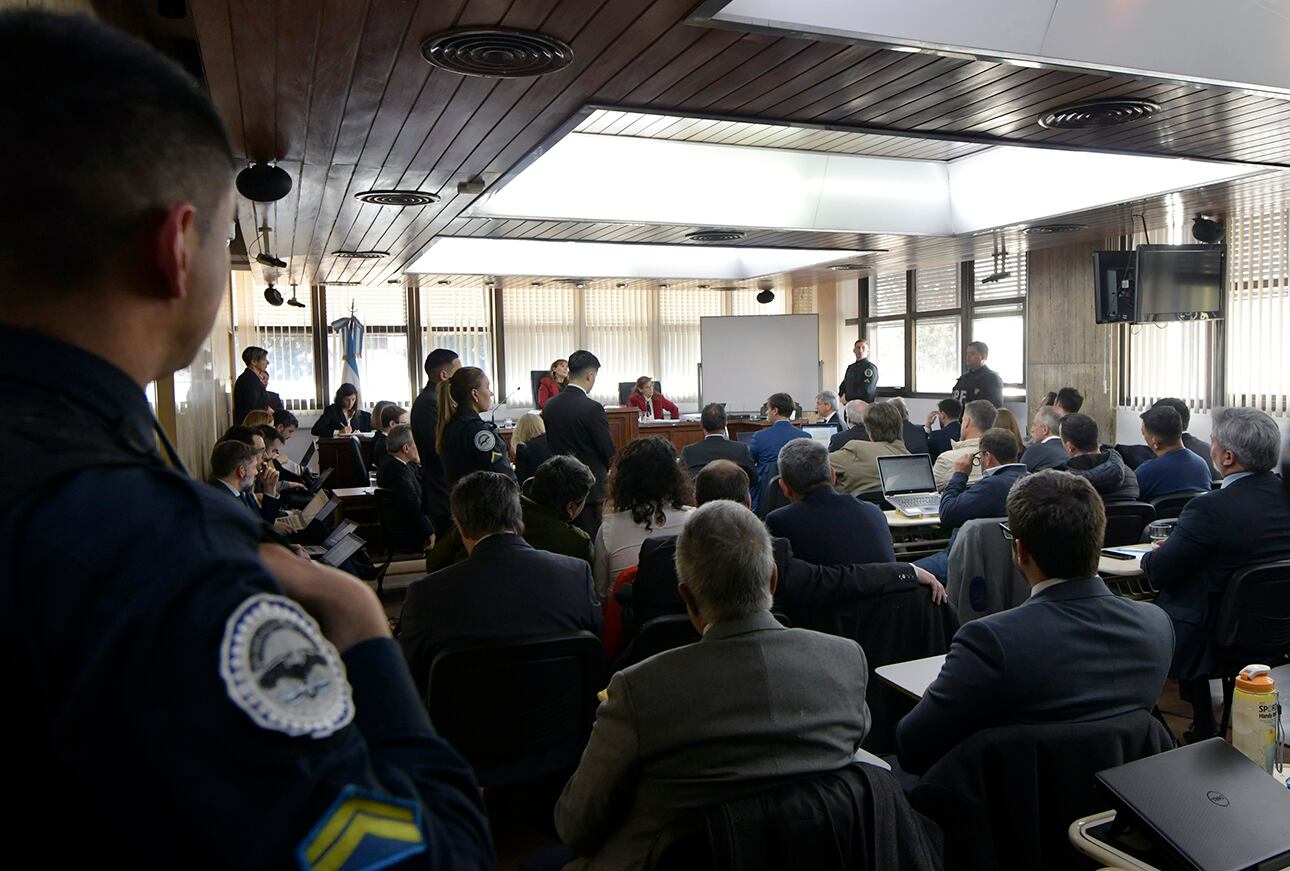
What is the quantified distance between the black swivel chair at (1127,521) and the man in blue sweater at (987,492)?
1.49ft

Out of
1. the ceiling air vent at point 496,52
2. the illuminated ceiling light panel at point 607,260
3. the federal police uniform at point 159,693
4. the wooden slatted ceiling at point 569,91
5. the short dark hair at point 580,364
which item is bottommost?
the federal police uniform at point 159,693

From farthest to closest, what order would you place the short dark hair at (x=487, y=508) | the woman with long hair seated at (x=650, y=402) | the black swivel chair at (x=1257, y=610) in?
the woman with long hair seated at (x=650, y=402) → the black swivel chair at (x=1257, y=610) → the short dark hair at (x=487, y=508)

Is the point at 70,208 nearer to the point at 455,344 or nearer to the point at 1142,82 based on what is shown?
the point at 1142,82

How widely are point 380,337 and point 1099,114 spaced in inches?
420

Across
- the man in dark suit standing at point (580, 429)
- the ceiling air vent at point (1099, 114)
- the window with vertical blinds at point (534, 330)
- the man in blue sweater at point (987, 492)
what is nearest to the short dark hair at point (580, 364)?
the man in dark suit standing at point (580, 429)

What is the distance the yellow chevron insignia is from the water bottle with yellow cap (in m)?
1.88

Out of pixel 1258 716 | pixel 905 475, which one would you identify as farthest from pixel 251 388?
Answer: pixel 1258 716

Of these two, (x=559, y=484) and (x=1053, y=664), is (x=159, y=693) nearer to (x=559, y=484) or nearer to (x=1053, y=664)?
(x=1053, y=664)

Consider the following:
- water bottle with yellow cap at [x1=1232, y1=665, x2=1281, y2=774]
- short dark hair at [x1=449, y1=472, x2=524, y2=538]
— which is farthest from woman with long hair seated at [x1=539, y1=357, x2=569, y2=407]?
water bottle with yellow cap at [x1=1232, y1=665, x2=1281, y2=774]

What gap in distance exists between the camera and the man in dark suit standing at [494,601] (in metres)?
2.72

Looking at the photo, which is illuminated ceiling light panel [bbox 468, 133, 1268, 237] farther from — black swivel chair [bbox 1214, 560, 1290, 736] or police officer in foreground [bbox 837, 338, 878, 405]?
black swivel chair [bbox 1214, 560, 1290, 736]

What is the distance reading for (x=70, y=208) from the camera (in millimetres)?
611

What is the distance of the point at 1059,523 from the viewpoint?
2232mm

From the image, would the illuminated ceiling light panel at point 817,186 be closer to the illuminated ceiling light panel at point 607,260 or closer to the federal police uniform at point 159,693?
the illuminated ceiling light panel at point 607,260
